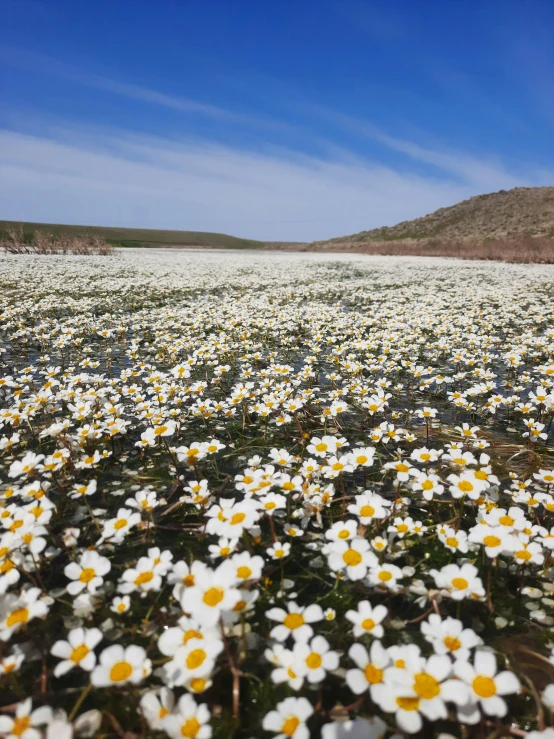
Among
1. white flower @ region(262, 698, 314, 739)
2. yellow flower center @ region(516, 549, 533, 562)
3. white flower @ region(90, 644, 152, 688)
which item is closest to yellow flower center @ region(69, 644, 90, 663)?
white flower @ region(90, 644, 152, 688)

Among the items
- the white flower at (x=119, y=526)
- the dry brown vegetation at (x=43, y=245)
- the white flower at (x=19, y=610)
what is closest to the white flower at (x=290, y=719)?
the white flower at (x=19, y=610)

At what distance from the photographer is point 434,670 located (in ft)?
4.33

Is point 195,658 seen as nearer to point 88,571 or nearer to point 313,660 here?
point 313,660

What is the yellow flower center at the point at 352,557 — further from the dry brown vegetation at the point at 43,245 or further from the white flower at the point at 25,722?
the dry brown vegetation at the point at 43,245

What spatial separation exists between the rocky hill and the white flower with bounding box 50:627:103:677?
74062 mm

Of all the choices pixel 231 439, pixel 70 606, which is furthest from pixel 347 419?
pixel 70 606

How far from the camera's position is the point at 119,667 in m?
1.42

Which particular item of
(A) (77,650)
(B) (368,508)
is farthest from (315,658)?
(A) (77,650)

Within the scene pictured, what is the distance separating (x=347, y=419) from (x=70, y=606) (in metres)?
3.22

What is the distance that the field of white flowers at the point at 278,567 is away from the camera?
1.40 meters

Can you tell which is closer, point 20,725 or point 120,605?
point 20,725

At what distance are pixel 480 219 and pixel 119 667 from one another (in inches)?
3867

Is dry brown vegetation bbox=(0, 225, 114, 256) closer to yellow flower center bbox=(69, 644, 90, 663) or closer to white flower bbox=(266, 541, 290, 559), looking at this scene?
white flower bbox=(266, 541, 290, 559)

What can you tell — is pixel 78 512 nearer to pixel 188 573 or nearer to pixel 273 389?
pixel 188 573
